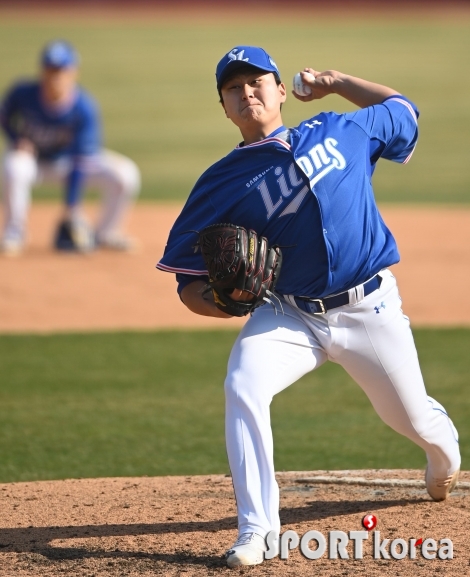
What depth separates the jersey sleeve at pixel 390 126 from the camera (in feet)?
11.5

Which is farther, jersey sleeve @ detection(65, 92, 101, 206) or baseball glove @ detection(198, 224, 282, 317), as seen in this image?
jersey sleeve @ detection(65, 92, 101, 206)

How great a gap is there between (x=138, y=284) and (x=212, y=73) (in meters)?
18.1

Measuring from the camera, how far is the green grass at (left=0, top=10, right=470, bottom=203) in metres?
14.6

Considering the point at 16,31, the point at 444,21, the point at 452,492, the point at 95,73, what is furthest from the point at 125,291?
the point at 444,21

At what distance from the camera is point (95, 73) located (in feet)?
83.5

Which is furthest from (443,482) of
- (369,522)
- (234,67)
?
(234,67)

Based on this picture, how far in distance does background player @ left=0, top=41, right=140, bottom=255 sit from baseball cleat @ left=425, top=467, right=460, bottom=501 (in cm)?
649

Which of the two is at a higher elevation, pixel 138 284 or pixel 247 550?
pixel 138 284

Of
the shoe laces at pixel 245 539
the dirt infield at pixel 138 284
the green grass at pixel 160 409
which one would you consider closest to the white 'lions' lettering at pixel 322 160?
the shoe laces at pixel 245 539

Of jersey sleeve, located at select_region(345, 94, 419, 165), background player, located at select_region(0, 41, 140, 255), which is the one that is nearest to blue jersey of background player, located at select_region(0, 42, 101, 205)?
background player, located at select_region(0, 41, 140, 255)

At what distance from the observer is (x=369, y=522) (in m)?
3.59

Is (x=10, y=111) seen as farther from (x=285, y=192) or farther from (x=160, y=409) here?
(x=285, y=192)

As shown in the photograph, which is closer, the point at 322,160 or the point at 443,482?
the point at 322,160

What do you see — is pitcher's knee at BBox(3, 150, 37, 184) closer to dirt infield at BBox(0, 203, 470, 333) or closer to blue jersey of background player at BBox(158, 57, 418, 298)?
dirt infield at BBox(0, 203, 470, 333)
